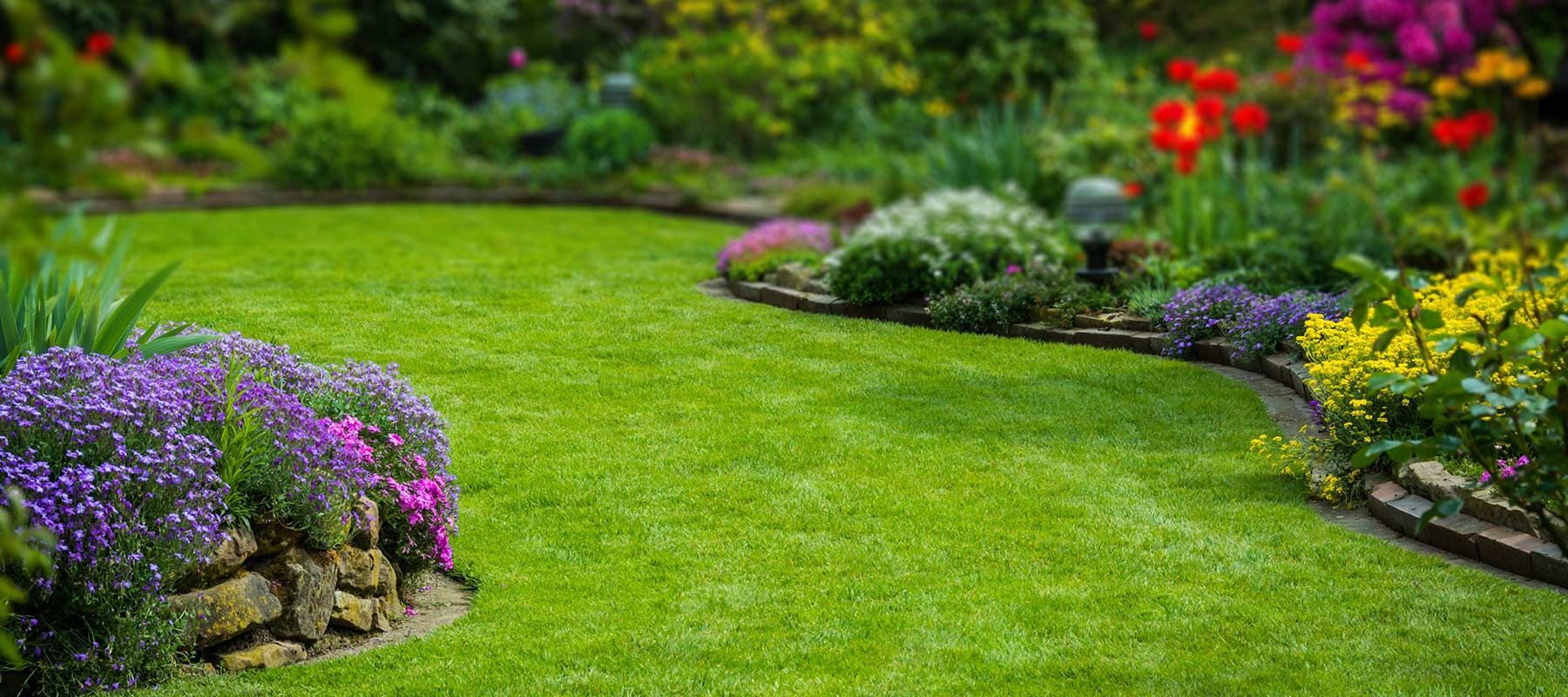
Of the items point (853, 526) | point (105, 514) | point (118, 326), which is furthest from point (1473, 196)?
point (105, 514)

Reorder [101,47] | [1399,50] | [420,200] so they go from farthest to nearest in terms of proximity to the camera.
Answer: [1399,50], [420,200], [101,47]

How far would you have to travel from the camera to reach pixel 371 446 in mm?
4840

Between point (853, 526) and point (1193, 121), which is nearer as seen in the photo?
point (853, 526)

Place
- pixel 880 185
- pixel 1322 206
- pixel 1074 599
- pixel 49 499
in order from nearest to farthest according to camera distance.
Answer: pixel 49 499
pixel 1074 599
pixel 1322 206
pixel 880 185

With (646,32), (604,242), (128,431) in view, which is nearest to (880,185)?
(604,242)

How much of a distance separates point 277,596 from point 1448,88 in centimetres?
1095

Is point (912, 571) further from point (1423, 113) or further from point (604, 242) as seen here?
point (1423, 113)

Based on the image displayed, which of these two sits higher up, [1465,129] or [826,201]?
[1465,129]

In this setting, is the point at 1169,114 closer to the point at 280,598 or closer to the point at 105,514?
the point at 280,598

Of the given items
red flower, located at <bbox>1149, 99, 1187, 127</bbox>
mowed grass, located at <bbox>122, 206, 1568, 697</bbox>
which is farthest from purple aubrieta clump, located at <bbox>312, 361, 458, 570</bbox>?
red flower, located at <bbox>1149, 99, 1187, 127</bbox>

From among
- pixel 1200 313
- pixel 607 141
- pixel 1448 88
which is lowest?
pixel 1200 313

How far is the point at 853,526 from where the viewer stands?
5.36 m

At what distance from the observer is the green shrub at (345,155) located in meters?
13.0

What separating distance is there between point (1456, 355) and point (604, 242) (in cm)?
826
